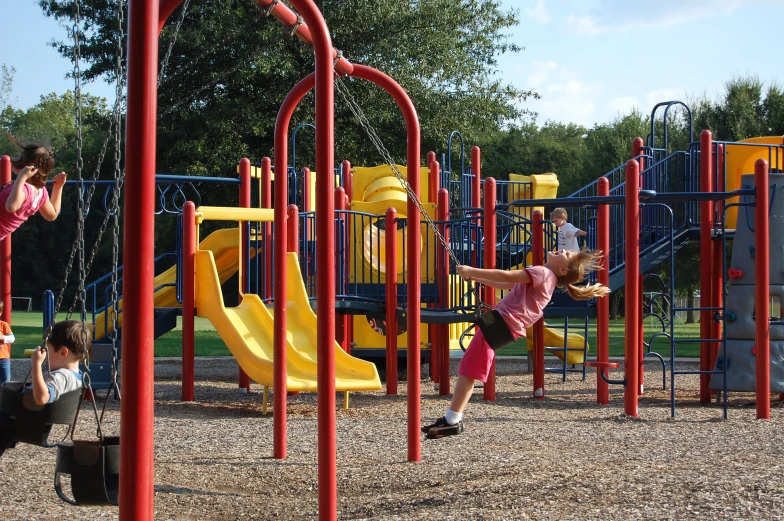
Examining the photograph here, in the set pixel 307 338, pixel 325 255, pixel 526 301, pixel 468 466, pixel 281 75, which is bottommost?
pixel 468 466

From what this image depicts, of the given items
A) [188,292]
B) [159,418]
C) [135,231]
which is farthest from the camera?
[188,292]

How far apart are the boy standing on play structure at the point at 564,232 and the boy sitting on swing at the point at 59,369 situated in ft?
23.7

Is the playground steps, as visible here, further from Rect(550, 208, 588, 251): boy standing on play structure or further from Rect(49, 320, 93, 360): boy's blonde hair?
Rect(49, 320, 93, 360): boy's blonde hair

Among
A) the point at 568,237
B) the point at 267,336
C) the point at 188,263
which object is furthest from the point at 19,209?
the point at 568,237

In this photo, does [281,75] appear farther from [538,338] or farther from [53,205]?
[53,205]

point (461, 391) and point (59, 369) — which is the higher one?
point (59, 369)

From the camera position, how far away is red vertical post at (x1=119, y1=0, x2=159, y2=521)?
10.2 ft

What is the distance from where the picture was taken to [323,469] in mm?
4594

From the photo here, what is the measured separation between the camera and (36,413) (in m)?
4.59

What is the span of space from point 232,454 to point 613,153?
127ft

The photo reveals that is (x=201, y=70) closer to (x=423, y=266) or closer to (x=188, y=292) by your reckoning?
(x=423, y=266)

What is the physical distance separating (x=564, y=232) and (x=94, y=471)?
841 centimetres

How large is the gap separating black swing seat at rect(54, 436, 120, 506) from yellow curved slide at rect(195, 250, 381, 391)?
5011mm

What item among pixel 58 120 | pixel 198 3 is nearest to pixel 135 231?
pixel 198 3
